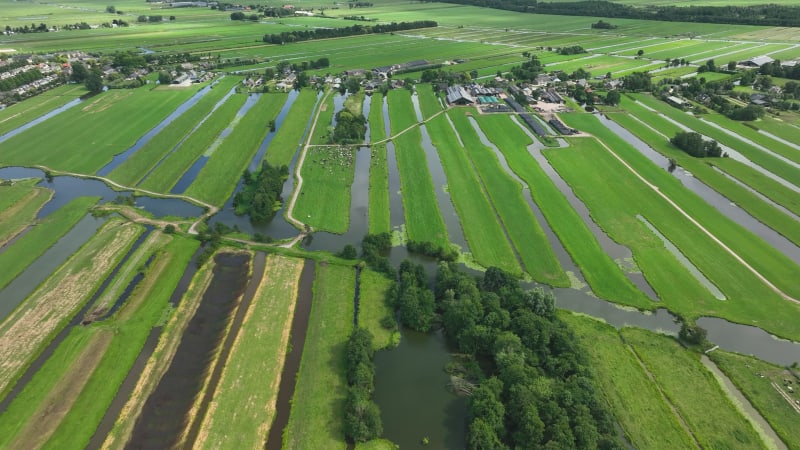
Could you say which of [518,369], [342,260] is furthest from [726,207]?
[342,260]

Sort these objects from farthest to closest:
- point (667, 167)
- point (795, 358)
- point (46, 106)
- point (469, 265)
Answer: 1. point (46, 106)
2. point (667, 167)
3. point (469, 265)
4. point (795, 358)

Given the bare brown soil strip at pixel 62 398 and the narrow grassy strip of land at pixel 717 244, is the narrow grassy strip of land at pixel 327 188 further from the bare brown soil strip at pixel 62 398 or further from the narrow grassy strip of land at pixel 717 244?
the narrow grassy strip of land at pixel 717 244

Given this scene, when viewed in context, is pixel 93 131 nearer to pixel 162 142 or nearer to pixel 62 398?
pixel 162 142

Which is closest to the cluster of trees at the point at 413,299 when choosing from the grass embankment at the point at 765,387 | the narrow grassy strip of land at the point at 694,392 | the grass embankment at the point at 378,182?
the grass embankment at the point at 378,182

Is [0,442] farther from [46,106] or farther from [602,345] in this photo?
[46,106]

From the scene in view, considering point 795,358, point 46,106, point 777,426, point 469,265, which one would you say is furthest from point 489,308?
point 46,106
